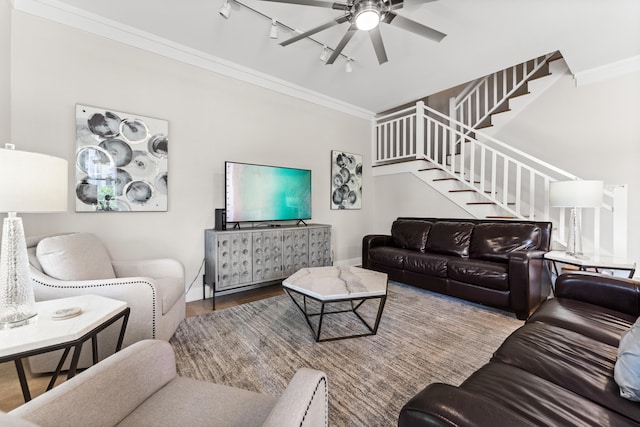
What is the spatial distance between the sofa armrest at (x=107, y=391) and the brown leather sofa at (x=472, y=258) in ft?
9.39

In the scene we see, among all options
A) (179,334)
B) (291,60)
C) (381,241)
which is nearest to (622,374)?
(179,334)

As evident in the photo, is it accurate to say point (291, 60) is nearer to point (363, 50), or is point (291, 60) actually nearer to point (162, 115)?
point (363, 50)

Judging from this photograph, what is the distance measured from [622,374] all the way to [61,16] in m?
4.28

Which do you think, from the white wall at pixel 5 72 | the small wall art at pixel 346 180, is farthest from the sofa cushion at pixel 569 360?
the white wall at pixel 5 72

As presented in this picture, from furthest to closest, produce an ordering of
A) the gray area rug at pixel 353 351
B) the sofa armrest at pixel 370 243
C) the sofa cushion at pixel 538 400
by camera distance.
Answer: the sofa armrest at pixel 370 243
the gray area rug at pixel 353 351
the sofa cushion at pixel 538 400

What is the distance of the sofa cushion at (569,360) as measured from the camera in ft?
3.01

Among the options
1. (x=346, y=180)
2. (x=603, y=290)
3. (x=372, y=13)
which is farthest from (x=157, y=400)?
(x=346, y=180)

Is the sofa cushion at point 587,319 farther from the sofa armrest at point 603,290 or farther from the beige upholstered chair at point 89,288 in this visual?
the beige upholstered chair at point 89,288

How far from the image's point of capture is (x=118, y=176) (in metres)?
2.63

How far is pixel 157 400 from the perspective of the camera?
0.89m

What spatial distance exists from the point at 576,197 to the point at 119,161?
442 centimetres

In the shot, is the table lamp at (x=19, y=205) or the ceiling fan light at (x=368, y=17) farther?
the ceiling fan light at (x=368, y=17)

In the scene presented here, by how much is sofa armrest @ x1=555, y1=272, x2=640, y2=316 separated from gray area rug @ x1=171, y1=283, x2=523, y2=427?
25.5 inches

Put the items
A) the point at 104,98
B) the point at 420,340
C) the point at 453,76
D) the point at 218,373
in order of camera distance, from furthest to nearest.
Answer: the point at 453,76 → the point at 104,98 → the point at 420,340 → the point at 218,373
